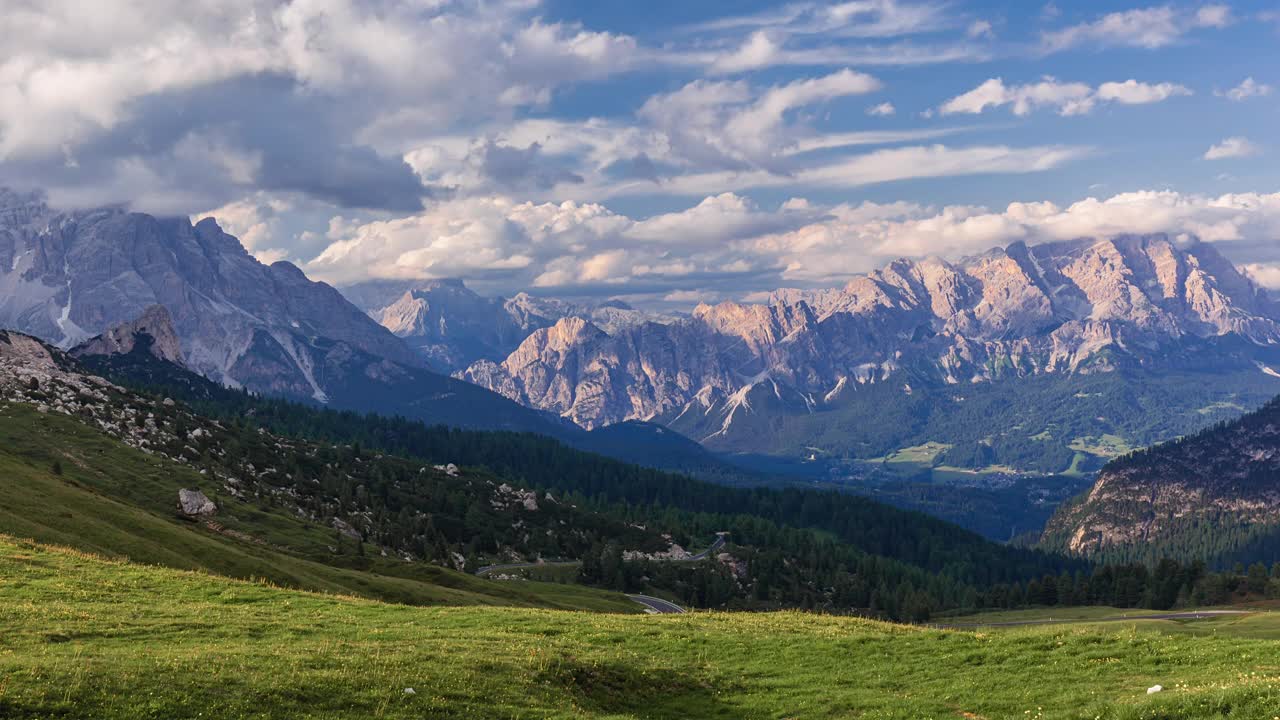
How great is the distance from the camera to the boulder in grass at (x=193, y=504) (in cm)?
15125

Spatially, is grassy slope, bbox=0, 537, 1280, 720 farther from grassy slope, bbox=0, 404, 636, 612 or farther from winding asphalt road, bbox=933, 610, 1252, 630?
winding asphalt road, bbox=933, 610, 1252, 630

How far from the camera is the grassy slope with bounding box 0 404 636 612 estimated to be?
3398 inches

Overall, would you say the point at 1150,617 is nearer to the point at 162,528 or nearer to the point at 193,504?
the point at 162,528

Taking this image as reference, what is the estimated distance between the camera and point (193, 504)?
15350cm

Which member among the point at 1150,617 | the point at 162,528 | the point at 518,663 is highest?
the point at 518,663

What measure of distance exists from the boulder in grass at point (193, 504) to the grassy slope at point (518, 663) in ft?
284

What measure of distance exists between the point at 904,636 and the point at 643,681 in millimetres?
20323

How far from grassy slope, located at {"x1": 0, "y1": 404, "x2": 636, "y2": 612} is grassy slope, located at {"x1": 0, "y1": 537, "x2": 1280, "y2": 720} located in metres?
17.8

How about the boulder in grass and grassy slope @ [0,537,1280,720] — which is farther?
the boulder in grass

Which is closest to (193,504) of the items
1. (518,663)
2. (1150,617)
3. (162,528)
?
(162,528)

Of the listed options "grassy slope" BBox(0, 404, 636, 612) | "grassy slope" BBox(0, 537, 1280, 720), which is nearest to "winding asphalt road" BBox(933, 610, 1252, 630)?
"grassy slope" BBox(0, 404, 636, 612)

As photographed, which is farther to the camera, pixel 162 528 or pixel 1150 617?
pixel 1150 617

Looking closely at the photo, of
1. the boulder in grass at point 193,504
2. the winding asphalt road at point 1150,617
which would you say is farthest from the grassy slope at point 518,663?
the winding asphalt road at point 1150,617

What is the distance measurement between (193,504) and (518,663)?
126 m
